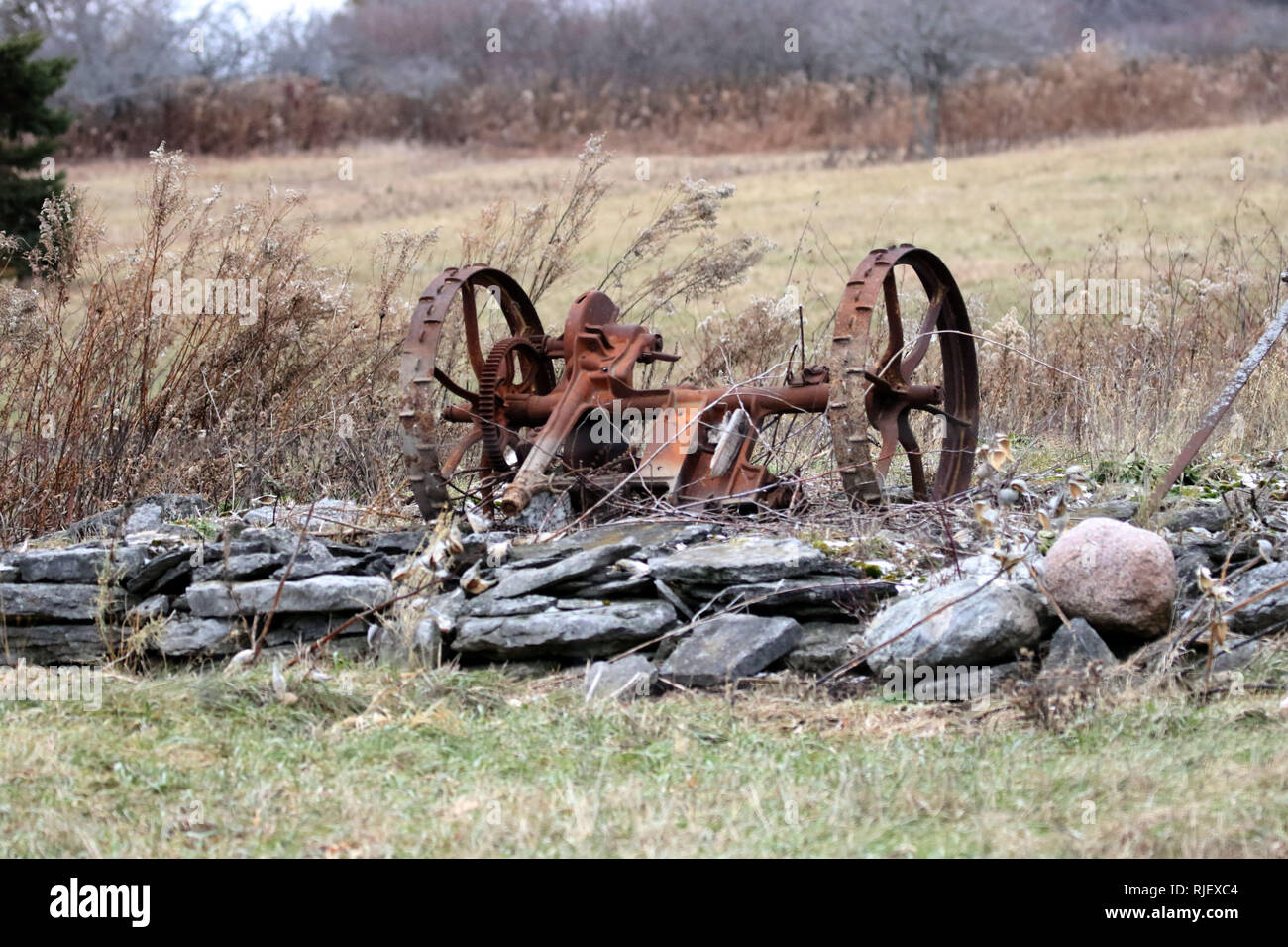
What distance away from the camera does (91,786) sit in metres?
3.61

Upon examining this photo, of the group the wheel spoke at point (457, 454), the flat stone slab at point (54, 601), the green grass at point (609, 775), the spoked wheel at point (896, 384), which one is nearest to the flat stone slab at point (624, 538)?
the wheel spoke at point (457, 454)

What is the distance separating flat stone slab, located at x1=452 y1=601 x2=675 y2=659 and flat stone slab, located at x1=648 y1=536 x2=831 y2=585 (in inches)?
8.6

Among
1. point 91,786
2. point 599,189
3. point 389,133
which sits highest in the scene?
point 389,133

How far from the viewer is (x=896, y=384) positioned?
561 centimetres

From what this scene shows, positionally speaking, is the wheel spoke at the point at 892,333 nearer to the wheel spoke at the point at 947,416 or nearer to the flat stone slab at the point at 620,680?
the wheel spoke at the point at 947,416

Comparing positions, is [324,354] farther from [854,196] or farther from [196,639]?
[854,196]

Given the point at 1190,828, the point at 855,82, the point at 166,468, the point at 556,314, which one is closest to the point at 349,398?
the point at 166,468

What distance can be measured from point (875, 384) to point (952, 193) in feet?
64.6

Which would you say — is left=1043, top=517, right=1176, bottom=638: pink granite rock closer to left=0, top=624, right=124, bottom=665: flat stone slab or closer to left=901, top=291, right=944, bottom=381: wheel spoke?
left=901, top=291, right=944, bottom=381: wheel spoke

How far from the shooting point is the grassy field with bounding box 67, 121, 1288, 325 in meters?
18.1

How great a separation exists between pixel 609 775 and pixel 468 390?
8.78 feet

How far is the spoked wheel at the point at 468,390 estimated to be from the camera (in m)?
5.12

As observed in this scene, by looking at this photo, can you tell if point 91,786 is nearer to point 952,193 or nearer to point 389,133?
point 952,193

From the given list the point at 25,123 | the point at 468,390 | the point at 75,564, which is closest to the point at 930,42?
the point at 25,123
